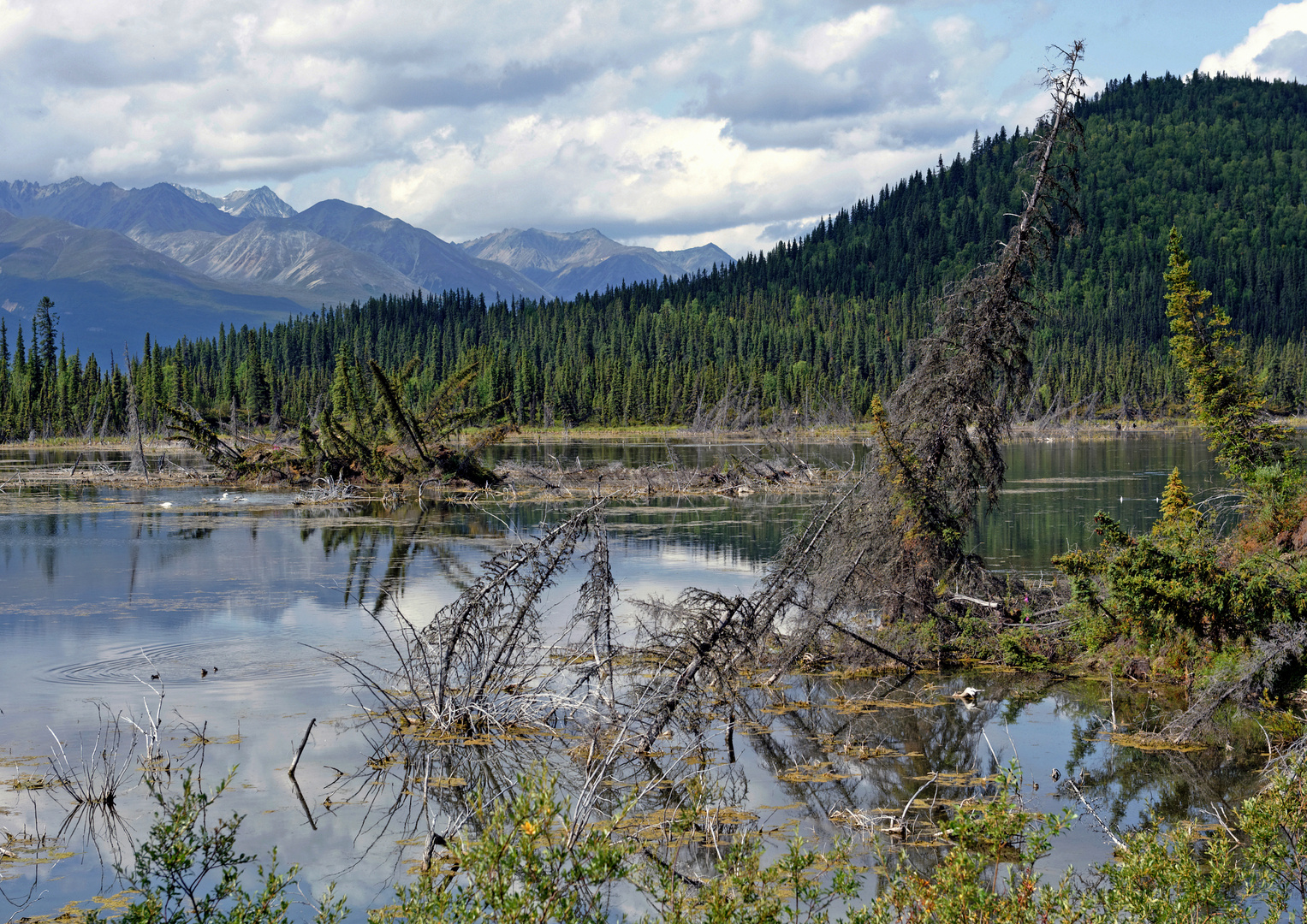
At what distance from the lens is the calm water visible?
1160 cm

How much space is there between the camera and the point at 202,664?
18.7 m

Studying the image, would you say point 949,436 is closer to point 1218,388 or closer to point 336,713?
point 1218,388

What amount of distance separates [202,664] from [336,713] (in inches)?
158

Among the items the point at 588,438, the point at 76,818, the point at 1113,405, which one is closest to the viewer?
the point at 76,818

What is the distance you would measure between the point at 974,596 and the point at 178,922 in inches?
571

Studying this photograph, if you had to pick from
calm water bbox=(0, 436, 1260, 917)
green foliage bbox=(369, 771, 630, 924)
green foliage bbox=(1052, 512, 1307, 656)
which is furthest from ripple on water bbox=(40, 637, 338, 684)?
green foliage bbox=(1052, 512, 1307, 656)

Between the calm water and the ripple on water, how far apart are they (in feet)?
0.21

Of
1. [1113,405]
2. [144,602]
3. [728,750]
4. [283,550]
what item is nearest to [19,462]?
[283,550]

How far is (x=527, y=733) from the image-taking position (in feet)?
49.1

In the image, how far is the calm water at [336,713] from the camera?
11.6 m

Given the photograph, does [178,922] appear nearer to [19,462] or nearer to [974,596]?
[974,596]

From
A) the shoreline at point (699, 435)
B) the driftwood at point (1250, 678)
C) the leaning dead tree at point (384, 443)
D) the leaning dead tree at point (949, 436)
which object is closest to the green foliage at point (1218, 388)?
the leaning dead tree at point (949, 436)

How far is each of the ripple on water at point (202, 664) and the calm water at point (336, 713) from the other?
64 mm

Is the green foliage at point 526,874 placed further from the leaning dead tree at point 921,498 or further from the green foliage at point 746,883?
the leaning dead tree at point 921,498
